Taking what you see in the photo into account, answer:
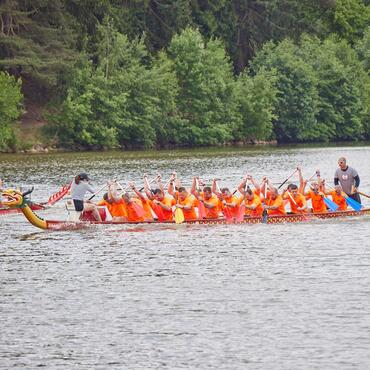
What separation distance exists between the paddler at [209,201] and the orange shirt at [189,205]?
0.19 metres

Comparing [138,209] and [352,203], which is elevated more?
[138,209]

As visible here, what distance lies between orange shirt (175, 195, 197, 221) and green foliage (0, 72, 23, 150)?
46.2 meters

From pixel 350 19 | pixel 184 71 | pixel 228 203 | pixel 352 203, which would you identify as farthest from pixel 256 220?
pixel 350 19

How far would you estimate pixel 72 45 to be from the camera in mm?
92000

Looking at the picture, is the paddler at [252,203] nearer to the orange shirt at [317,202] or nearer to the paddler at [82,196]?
the orange shirt at [317,202]

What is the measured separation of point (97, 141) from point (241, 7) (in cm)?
3146

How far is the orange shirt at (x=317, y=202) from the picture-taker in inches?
1606

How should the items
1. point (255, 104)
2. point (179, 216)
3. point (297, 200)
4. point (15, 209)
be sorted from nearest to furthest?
point (179, 216)
point (297, 200)
point (15, 209)
point (255, 104)

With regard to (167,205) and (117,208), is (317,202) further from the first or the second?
(117,208)

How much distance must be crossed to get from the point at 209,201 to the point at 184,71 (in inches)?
2620

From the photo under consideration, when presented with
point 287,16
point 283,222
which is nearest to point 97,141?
point 287,16

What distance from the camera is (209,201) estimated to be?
39.3 meters

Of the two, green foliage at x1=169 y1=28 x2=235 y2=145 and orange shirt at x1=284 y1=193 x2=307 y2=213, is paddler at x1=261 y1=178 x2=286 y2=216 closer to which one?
orange shirt at x1=284 y1=193 x2=307 y2=213

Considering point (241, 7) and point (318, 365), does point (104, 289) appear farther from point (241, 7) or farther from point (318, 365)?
point (241, 7)
